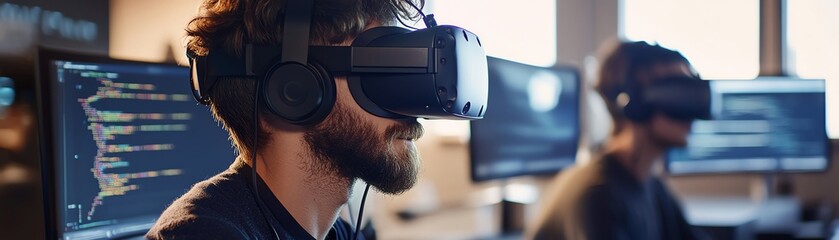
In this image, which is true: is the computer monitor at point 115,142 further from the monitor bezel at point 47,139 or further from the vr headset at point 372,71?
the vr headset at point 372,71

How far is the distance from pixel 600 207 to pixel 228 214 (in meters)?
0.89

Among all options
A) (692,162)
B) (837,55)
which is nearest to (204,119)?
(692,162)

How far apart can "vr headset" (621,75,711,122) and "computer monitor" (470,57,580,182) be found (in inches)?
13.3

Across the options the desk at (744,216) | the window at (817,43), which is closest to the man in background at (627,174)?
the desk at (744,216)

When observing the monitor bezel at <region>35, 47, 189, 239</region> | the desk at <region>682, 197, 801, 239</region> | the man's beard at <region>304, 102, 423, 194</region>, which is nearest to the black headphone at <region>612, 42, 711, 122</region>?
the desk at <region>682, 197, 801, 239</region>

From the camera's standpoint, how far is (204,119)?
1.22m

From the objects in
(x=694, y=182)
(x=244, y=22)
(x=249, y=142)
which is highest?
(x=244, y=22)

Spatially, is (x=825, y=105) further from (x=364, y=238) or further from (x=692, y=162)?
(x=364, y=238)

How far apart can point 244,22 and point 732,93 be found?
180 cm

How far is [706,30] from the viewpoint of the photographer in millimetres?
2748

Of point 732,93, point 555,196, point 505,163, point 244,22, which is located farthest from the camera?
point 732,93

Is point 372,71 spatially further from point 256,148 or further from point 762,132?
point 762,132

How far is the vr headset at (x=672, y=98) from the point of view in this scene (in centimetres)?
170

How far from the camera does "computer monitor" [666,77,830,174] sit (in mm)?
2371
